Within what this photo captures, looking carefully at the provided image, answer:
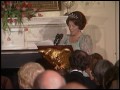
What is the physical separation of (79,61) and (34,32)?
211 centimetres

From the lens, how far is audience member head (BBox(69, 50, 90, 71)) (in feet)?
8.39

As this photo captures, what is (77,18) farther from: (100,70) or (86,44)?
(100,70)

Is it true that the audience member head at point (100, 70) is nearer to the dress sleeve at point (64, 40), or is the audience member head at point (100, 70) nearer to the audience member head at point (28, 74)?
the audience member head at point (28, 74)

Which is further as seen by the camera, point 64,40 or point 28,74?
point 64,40

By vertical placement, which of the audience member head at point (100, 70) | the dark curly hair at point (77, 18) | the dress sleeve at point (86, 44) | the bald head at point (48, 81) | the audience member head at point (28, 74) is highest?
the bald head at point (48, 81)

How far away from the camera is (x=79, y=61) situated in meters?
2.57

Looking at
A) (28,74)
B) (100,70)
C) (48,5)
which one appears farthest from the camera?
(48,5)

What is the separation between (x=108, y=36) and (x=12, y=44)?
1489 millimetres

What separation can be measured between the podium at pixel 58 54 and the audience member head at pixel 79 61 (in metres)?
0.33

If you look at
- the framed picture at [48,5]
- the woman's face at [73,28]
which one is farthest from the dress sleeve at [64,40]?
the framed picture at [48,5]

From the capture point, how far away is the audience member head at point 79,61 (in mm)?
2557

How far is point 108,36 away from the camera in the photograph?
519 centimetres

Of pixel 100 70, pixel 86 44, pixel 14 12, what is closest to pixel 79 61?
pixel 100 70

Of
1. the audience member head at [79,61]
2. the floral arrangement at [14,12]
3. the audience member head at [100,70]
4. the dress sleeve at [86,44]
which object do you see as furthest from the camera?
the floral arrangement at [14,12]
